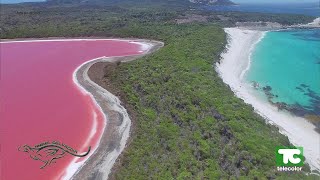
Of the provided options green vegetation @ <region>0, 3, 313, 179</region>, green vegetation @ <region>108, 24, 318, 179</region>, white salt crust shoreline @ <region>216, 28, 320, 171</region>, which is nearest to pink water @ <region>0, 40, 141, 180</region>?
green vegetation @ <region>0, 3, 313, 179</region>

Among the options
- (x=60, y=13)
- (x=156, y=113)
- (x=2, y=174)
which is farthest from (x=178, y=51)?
(x=60, y=13)

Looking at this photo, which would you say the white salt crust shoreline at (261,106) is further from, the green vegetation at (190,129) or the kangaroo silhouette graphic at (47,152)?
the kangaroo silhouette graphic at (47,152)

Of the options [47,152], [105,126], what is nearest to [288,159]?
[105,126]

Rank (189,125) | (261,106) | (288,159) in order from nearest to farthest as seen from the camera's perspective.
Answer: (288,159) → (189,125) → (261,106)

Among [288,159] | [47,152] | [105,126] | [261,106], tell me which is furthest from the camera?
[261,106]

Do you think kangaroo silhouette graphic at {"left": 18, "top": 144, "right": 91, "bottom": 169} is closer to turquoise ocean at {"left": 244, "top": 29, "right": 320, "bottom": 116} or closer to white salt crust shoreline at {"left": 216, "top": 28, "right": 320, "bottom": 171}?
white salt crust shoreline at {"left": 216, "top": 28, "right": 320, "bottom": 171}

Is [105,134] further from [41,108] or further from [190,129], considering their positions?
[41,108]

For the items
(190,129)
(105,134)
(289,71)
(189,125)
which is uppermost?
(289,71)
